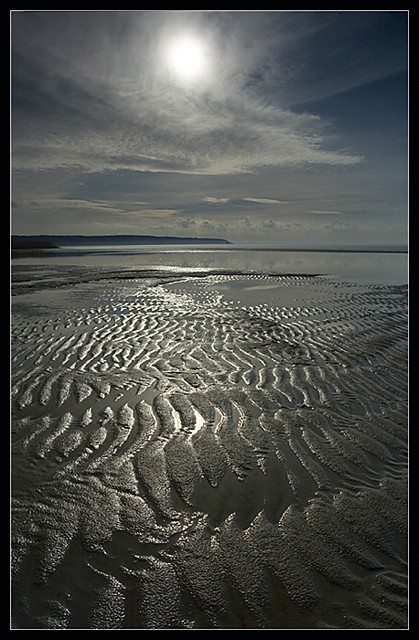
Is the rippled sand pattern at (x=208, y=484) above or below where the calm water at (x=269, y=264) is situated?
below

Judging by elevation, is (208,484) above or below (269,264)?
below

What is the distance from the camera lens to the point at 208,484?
4516 millimetres

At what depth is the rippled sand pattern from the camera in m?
3.15

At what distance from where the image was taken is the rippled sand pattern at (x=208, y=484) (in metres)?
3.15

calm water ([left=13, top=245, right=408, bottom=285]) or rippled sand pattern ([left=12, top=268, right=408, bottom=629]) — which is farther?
calm water ([left=13, top=245, right=408, bottom=285])

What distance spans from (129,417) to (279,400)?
7.37 feet

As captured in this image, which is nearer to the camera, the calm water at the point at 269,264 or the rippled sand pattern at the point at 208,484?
the rippled sand pattern at the point at 208,484

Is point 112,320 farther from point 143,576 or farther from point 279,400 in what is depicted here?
point 143,576

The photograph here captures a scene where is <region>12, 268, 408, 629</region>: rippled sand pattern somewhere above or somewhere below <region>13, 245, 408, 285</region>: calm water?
below

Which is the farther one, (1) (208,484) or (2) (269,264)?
(2) (269,264)
